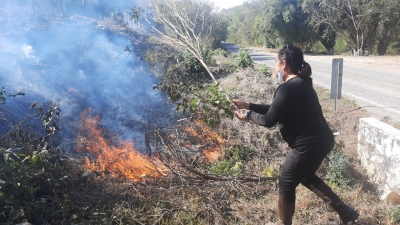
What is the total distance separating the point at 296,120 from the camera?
2.57 m

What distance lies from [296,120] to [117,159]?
3.28 meters

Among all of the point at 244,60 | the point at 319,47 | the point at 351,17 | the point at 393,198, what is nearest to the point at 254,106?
the point at 393,198

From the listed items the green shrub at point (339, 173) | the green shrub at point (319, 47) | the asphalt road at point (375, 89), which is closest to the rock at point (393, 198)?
the green shrub at point (339, 173)

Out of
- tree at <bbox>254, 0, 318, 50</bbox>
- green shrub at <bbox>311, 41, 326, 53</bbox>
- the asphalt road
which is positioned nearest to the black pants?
the asphalt road

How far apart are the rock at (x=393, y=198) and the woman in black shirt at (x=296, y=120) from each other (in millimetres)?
1546

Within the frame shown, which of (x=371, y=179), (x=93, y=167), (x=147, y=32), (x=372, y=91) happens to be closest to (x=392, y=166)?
(x=371, y=179)

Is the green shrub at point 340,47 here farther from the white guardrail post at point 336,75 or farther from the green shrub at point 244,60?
the white guardrail post at point 336,75

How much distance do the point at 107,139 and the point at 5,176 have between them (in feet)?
9.19

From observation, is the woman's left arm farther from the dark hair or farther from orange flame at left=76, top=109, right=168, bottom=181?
orange flame at left=76, top=109, right=168, bottom=181

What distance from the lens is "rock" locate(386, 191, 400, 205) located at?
137 inches

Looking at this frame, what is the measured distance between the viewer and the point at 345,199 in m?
3.63

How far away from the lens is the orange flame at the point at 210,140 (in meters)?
5.18

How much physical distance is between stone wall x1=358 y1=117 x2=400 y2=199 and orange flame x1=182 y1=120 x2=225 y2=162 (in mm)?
2336

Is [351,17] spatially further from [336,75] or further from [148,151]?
[148,151]
